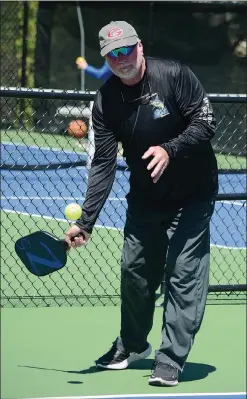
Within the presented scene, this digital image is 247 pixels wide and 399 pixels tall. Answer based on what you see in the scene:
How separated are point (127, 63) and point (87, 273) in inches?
129

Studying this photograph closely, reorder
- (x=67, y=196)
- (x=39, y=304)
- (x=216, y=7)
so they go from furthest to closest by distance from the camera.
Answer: (x=216, y=7), (x=67, y=196), (x=39, y=304)

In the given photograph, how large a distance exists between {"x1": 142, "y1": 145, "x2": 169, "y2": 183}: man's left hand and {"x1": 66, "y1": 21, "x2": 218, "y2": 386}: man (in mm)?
29

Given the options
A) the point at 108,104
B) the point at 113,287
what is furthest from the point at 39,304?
the point at 108,104

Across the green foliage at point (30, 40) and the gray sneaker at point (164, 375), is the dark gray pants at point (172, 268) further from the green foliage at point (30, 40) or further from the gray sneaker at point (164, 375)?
the green foliage at point (30, 40)

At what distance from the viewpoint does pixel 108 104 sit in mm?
5723

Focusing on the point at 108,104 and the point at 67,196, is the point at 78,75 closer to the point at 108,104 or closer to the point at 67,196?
the point at 67,196

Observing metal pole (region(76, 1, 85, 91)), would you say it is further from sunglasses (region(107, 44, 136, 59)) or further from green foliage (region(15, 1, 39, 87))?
sunglasses (region(107, 44, 136, 59))

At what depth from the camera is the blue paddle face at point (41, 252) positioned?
598cm

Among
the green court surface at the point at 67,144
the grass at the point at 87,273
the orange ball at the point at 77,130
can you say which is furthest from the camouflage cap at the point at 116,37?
the green court surface at the point at 67,144

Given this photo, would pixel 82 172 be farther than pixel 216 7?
No

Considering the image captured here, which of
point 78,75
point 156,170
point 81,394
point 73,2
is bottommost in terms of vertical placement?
point 81,394

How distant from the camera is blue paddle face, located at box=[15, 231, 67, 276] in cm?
598

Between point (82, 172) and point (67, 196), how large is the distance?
1572 mm

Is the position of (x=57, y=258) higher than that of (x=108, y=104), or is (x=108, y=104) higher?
(x=108, y=104)
